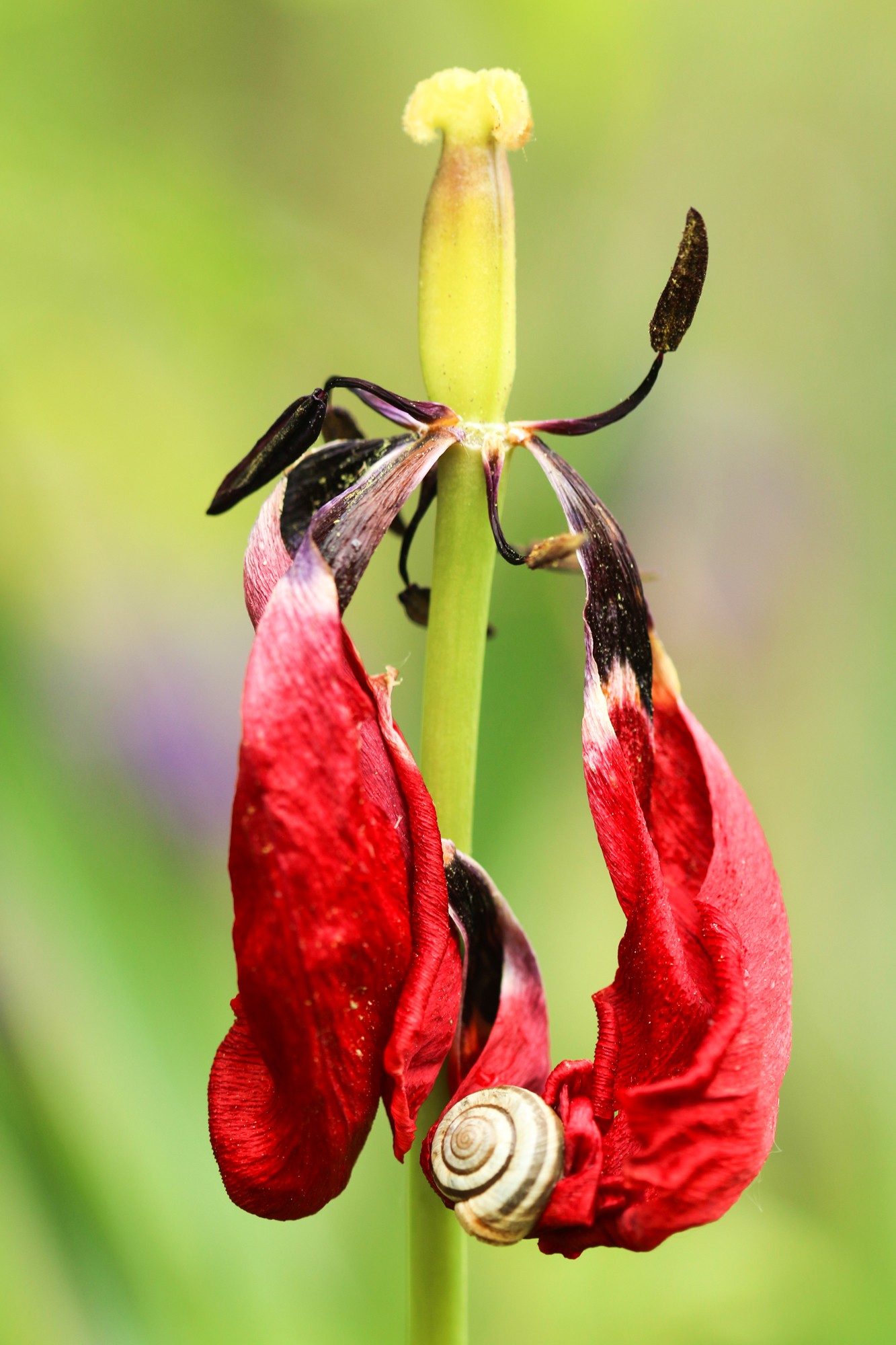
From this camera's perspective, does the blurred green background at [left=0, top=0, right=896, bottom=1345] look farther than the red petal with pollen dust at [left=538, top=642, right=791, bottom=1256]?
Yes

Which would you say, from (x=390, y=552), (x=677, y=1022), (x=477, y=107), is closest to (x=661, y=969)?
(x=677, y=1022)

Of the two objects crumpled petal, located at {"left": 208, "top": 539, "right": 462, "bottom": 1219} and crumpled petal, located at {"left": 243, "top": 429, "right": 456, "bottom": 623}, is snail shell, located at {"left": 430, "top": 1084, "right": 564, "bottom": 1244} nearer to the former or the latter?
crumpled petal, located at {"left": 208, "top": 539, "right": 462, "bottom": 1219}

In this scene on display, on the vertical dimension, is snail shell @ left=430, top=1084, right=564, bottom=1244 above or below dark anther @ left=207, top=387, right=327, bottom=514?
below

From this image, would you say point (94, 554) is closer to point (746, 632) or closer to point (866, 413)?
point (746, 632)

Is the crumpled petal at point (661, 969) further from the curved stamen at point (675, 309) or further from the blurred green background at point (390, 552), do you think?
the blurred green background at point (390, 552)

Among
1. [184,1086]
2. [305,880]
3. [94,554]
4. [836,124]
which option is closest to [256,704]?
[305,880]

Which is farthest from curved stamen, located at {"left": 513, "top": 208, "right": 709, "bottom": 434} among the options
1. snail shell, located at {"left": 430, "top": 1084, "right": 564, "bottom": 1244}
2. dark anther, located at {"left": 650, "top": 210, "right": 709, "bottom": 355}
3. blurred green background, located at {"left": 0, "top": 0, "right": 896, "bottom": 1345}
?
blurred green background, located at {"left": 0, "top": 0, "right": 896, "bottom": 1345}
